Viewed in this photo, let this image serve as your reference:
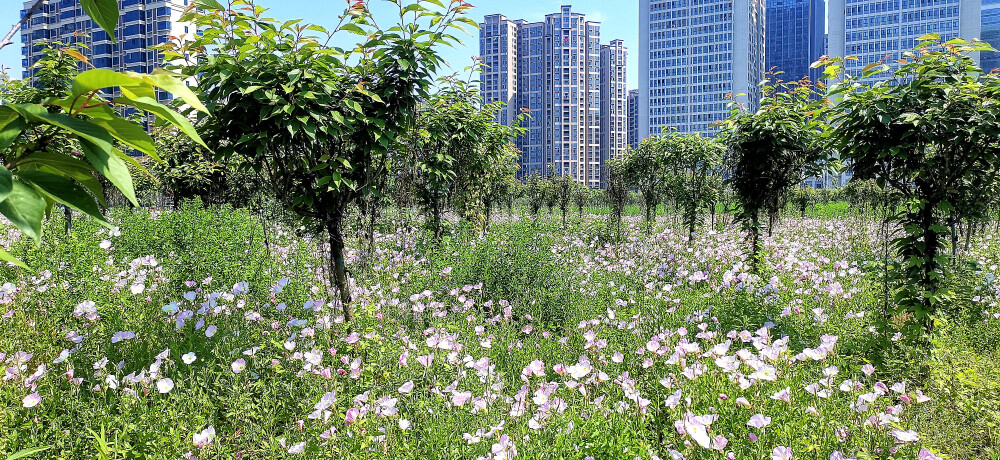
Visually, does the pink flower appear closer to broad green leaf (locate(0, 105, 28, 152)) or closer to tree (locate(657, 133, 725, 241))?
broad green leaf (locate(0, 105, 28, 152))

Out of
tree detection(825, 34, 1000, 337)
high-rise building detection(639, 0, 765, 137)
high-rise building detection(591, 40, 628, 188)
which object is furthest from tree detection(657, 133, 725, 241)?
high-rise building detection(591, 40, 628, 188)

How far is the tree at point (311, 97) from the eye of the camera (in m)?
3.13

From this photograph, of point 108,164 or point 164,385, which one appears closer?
point 108,164

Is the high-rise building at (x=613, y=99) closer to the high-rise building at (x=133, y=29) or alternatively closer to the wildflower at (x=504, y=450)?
the high-rise building at (x=133, y=29)

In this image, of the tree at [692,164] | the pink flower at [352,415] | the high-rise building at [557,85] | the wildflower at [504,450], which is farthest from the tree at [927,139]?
the high-rise building at [557,85]

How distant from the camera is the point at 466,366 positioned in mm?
3018

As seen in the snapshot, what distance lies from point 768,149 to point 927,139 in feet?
8.69

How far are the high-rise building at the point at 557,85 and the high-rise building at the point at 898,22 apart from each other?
47065mm

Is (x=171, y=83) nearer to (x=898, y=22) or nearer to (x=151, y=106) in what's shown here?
(x=151, y=106)

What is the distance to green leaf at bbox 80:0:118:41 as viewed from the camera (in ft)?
2.32

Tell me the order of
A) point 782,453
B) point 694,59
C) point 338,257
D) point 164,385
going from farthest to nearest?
point 694,59
point 338,257
point 164,385
point 782,453

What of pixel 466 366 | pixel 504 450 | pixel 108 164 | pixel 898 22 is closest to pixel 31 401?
pixel 466 366

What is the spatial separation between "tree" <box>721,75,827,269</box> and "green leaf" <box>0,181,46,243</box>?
6.40 meters

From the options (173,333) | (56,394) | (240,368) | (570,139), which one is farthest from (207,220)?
(570,139)
